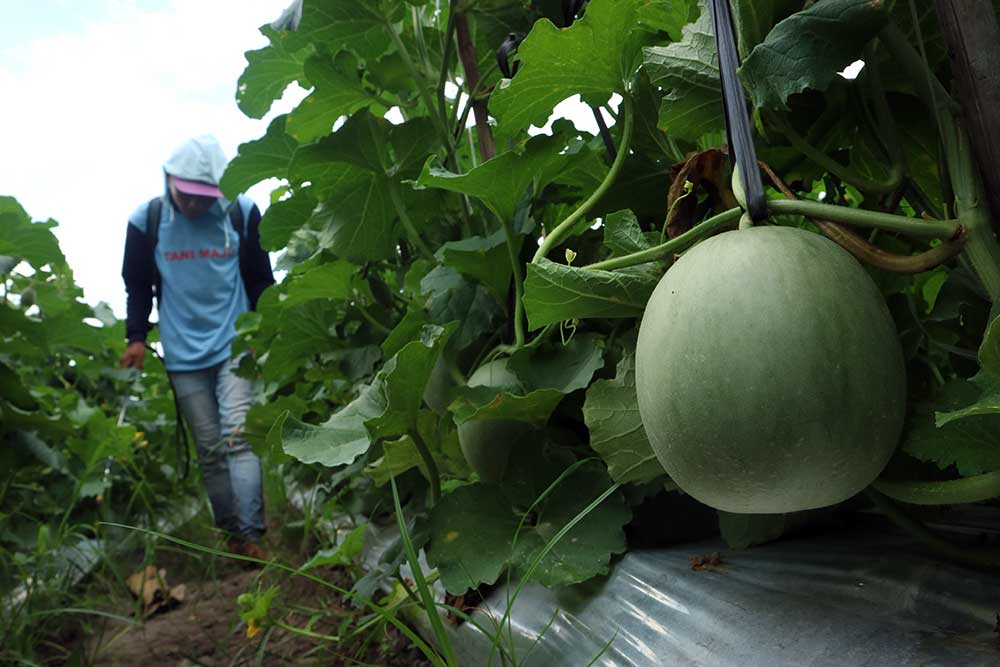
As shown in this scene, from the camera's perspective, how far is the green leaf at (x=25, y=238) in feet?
7.15

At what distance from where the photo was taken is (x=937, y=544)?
0.76m

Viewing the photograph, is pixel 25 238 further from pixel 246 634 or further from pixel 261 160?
pixel 246 634

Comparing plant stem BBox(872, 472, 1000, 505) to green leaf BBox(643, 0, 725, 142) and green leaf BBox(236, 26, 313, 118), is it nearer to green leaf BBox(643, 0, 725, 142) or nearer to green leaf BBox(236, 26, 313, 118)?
green leaf BBox(643, 0, 725, 142)

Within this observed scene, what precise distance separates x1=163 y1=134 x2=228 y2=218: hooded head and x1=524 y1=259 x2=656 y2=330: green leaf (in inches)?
119

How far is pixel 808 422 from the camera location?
1.85ft

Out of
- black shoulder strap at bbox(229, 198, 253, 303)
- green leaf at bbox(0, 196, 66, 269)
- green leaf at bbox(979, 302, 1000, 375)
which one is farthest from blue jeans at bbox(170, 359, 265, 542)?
green leaf at bbox(979, 302, 1000, 375)

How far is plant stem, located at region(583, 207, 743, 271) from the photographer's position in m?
0.67

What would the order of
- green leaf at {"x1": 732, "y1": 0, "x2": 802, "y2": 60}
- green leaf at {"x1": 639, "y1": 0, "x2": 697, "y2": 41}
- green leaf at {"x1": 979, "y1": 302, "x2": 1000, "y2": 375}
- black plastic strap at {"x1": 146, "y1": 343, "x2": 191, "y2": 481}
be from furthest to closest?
black plastic strap at {"x1": 146, "y1": 343, "x2": 191, "y2": 481} → green leaf at {"x1": 639, "y1": 0, "x2": 697, "y2": 41} → green leaf at {"x1": 732, "y1": 0, "x2": 802, "y2": 60} → green leaf at {"x1": 979, "y1": 302, "x2": 1000, "y2": 375}

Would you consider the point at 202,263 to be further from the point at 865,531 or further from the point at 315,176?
the point at 865,531

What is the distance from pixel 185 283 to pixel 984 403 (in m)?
3.50

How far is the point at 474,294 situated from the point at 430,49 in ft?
1.93

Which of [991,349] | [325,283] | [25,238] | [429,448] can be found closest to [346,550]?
[429,448]

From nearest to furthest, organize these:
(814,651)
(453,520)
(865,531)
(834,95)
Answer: (814,651)
(834,95)
(865,531)
(453,520)

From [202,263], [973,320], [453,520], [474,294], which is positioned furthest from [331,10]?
[202,263]
